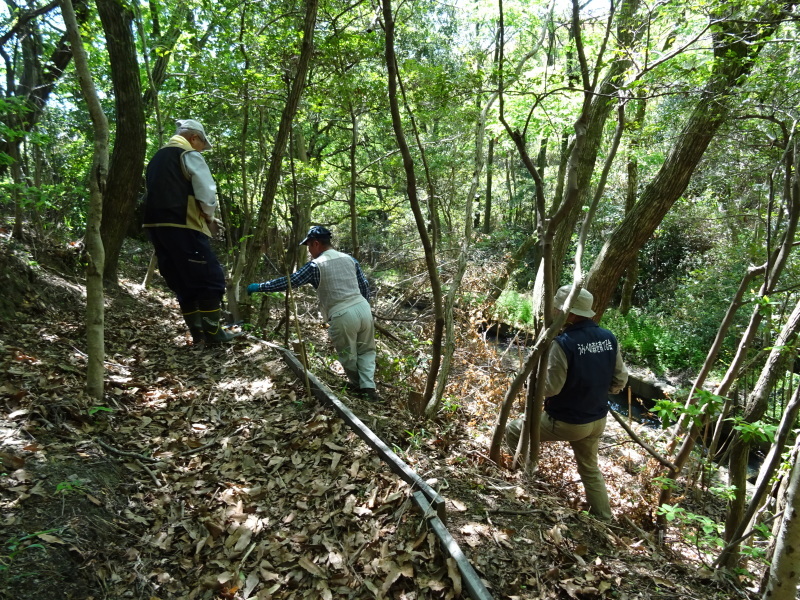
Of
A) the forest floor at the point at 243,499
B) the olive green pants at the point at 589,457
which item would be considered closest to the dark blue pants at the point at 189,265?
the forest floor at the point at 243,499

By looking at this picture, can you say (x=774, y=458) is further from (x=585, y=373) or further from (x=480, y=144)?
(x=480, y=144)

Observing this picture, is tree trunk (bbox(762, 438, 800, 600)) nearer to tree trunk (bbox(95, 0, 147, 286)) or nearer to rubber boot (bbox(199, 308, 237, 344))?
rubber boot (bbox(199, 308, 237, 344))

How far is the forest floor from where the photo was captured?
2.47m

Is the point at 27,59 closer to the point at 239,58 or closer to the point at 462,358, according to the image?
the point at 239,58

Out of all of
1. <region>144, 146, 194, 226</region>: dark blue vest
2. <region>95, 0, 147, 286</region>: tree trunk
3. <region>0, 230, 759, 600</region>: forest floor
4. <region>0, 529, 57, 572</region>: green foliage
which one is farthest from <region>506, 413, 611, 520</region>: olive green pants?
<region>95, 0, 147, 286</region>: tree trunk

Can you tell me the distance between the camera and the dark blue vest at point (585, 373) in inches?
162

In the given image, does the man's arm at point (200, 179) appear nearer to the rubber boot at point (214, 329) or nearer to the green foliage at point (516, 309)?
the rubber boot at point (214, 329)

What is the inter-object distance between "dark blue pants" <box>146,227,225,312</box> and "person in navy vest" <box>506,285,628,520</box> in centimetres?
353

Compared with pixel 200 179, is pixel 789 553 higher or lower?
lower

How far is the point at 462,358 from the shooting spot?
7641 millimetres

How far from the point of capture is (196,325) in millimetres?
Result: 5289

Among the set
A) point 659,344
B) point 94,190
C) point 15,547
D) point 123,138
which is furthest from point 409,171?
point 659,344

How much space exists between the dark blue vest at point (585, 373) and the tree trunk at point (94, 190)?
369 centimetres

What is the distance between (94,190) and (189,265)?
169 cm
